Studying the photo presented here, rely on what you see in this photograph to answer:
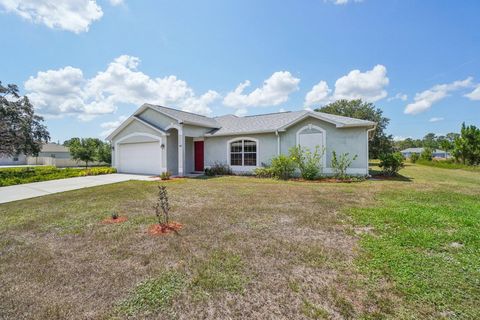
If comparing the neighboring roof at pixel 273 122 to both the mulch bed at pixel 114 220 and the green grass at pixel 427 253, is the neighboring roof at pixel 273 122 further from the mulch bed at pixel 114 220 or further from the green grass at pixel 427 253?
the mulch bed at pixel 114 220

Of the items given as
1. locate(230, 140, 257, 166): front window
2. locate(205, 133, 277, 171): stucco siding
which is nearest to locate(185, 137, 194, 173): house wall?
locate(205, 133, 277, 171): stucco siding

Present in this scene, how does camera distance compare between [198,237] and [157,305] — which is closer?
[157,305]

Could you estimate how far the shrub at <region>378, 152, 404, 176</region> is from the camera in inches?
531

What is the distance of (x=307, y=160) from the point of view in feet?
44.1

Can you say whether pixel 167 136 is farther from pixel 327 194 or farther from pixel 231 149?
pixel 327 194

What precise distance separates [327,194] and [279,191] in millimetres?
1837

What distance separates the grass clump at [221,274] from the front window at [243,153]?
11.8 m

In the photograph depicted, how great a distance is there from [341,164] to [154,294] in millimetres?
11891

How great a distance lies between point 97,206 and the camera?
23.8ft

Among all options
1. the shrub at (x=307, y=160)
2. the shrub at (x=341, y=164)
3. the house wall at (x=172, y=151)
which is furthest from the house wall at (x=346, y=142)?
the house wall at (x=172, y=151)

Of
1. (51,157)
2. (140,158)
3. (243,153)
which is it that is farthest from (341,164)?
(51,157)

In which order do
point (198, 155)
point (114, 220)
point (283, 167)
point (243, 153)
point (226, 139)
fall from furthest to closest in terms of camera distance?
point (198, 155) → point (226, 139) → point (243, 153) → point (283, 167) → point (114, 220)

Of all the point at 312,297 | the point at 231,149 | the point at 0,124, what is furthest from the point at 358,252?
the point at 0,124

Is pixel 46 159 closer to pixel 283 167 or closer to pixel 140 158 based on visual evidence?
pixel 140 158
